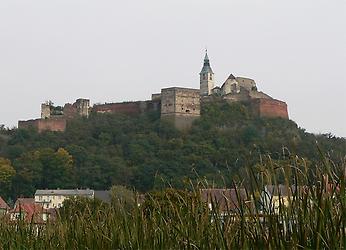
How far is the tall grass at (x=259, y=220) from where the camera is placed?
240 cm

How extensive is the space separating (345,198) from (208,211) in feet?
3.04

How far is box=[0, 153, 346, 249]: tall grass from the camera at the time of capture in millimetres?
2402

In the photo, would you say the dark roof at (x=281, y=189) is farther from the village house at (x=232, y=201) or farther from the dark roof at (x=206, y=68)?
the dark roof at (x=206, y=68)

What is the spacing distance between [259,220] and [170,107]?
6408cm

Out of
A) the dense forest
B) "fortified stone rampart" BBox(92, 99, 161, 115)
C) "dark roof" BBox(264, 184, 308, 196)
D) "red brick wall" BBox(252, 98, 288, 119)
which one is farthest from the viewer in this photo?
"fortified stone rampart" BBox(92, 99, 161, 115)

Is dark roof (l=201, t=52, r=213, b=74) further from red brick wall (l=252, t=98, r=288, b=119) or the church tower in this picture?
red brick wall (l=252, t=98, r=288, b=119)

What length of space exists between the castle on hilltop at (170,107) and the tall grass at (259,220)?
199 feet

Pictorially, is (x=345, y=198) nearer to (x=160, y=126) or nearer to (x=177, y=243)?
(x=177, y=243)

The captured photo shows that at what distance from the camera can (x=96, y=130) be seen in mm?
65188

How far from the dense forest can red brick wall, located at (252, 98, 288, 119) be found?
114cm

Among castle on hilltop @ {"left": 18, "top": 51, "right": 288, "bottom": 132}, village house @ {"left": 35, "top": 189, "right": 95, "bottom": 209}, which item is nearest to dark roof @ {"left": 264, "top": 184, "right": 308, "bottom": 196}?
village house @ {"left": 35, "top": 189, "right": 95, "bottom": 209}

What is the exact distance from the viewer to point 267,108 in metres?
66.1

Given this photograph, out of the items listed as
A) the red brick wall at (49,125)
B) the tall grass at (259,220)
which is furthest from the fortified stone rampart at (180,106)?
the tall grass at (259,220)

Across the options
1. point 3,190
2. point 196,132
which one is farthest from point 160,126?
point 3,190
